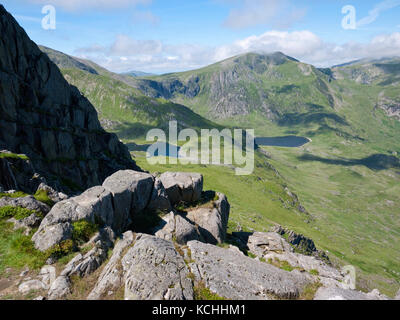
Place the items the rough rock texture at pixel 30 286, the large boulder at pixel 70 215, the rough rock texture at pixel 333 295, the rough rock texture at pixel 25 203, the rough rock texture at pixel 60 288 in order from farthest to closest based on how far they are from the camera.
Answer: the rough rock texture at pixel 25 203
the large boulder at pixel 70 215
the rough rock texture at pixel 333 295
the rough rock texture at pixel 30 286
the rough rock texture at pixel 60 288

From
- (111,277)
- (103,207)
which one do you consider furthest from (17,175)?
(111,277)

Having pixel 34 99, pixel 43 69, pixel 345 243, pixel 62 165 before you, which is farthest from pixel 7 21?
pixel 345 243

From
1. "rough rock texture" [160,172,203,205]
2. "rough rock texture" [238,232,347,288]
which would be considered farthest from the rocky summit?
"rough rock texture" [160,172,203,205]

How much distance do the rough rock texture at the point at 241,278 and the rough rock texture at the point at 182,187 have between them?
18470 millimetres

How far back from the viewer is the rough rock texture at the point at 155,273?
55.5 feet

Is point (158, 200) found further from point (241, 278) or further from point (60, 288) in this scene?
point (60, 288)

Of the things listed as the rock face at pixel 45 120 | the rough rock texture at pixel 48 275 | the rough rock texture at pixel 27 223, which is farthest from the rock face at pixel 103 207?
the rock face at pixel 45 120

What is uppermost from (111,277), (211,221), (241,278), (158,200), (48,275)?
(48,275)

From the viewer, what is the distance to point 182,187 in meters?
43.9

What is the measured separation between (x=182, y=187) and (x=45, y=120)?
1958 inches

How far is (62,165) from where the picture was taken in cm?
6694

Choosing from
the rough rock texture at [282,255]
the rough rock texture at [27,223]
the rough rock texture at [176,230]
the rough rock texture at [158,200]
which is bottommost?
the rough rock texture at [282,255]

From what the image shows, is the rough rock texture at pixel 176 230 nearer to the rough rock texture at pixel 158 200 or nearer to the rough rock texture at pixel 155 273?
the rough rock texture at pixel 158 200
